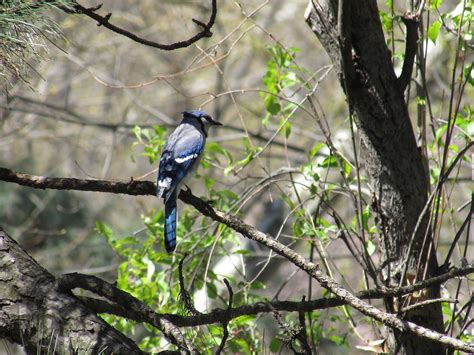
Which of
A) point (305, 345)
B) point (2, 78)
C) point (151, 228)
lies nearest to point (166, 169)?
point (151, 228)

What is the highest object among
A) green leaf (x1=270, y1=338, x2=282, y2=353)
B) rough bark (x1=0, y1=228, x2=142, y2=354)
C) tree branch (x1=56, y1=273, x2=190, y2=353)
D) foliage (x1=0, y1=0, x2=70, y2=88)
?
foliage (x1=0, y1=0, x2=70, y2=88)

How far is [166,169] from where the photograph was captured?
3256 millimetres

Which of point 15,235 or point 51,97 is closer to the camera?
point 15,235

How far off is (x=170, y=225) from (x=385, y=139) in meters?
1.11

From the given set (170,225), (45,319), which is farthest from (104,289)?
(170,225)

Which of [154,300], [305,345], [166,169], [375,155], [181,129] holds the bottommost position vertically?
[305,345]

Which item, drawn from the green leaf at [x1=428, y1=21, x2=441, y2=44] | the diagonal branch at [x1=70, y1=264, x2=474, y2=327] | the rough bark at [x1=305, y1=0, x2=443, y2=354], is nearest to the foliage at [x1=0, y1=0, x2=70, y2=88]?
the diagonal branch at [x1=70, y1=264, x2=474, y2=327]

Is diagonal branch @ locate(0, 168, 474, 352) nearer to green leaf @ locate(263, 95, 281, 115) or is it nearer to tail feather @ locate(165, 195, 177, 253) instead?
tail feather @ locate(165, 195, 177, 253)

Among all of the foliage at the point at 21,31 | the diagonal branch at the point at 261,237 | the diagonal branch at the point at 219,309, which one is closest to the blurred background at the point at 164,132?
the foliage at the point at 21,31

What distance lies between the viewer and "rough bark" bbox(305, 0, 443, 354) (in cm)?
214

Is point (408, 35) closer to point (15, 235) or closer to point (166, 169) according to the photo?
point (166, 169)

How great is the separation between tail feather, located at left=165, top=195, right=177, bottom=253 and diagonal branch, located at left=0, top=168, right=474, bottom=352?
1.55 feet

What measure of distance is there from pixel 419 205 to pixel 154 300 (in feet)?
4.50

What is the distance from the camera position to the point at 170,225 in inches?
117
